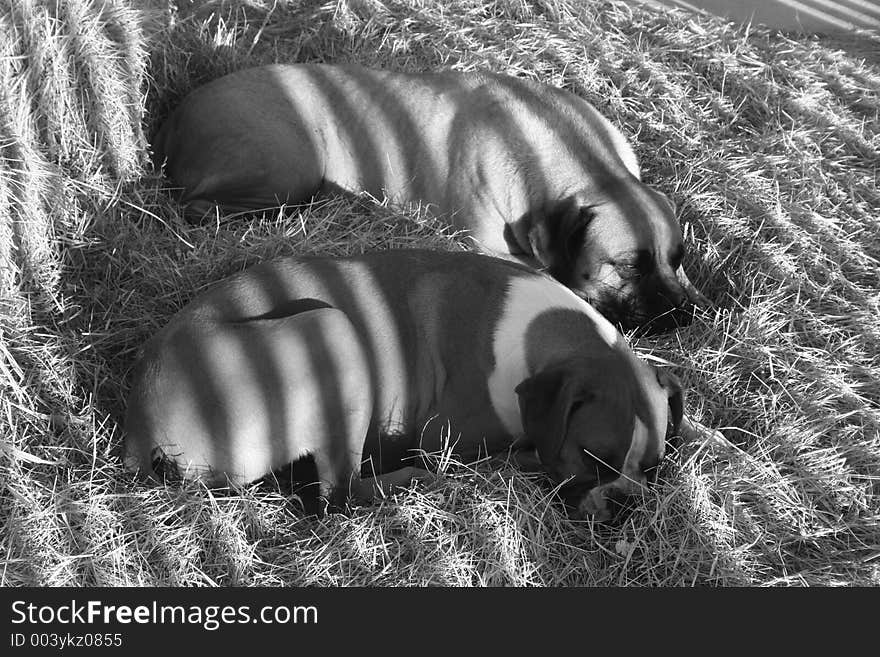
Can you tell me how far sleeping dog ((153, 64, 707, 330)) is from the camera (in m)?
5.32

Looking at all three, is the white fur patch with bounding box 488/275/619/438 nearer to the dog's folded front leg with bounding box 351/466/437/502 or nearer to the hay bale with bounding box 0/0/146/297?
the dog's folded front leg with bounding box 351/466/437/502

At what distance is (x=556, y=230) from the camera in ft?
18.0

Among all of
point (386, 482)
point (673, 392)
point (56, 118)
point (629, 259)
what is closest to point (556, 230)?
point (629, 259)

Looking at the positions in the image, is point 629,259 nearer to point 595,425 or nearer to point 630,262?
point 630,262

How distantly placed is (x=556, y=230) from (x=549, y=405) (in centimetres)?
176

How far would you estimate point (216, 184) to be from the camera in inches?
214

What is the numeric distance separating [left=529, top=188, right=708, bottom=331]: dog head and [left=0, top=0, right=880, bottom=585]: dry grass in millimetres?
193

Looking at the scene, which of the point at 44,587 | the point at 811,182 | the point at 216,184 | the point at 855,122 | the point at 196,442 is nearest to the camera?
the point at 44,587

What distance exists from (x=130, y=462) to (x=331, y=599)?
101 cm

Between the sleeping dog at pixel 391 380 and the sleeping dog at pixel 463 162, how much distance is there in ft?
2.96

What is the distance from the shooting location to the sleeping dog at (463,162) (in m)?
5.32

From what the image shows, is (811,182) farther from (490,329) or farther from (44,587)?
(44,587)

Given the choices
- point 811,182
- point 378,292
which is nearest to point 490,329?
point 378,292

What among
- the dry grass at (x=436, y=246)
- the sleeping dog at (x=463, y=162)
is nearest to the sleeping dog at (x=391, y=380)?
the dry grass at (x=436, y=246)
